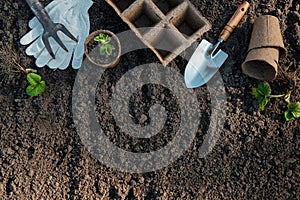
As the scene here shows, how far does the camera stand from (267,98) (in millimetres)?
1678

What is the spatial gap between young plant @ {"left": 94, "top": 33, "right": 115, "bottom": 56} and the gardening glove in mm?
119

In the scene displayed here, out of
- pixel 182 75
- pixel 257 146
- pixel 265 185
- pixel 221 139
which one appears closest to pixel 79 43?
pixel 182 75

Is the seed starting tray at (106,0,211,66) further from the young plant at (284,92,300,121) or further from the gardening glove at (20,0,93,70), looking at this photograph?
the young plant at (284,92,300,121)

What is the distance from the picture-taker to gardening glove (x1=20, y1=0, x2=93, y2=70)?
5.78 ft

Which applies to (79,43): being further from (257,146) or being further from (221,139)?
(257,146)

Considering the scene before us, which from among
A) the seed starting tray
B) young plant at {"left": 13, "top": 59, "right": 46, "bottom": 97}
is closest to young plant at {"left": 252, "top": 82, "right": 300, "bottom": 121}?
the seed starting tray

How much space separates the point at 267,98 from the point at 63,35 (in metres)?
0.92

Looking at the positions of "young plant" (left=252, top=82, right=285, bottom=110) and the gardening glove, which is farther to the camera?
the gardening glove

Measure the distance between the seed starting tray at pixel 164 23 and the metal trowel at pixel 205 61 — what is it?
9cm

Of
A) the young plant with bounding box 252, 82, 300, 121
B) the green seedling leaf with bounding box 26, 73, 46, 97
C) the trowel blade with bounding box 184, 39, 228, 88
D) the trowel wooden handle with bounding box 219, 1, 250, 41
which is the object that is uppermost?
the green seedling leaf with bounding box 26, 73, 46, 97

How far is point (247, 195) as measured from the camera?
1689 millimetres

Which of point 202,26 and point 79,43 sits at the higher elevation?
point 79,43

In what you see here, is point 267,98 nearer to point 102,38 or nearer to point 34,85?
point 102,38

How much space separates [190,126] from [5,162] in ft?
2.66
